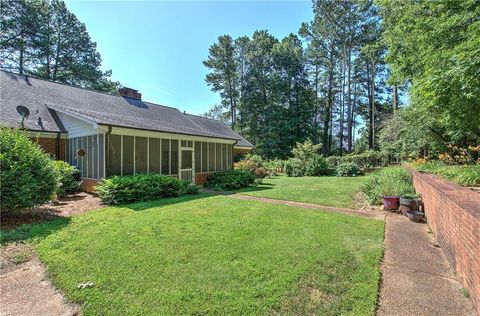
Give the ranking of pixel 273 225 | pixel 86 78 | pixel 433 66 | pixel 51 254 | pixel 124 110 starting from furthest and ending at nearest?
pixel 86 78, pixel 124 110, pixel 433 66, pixel 273 225, pixel 51 254

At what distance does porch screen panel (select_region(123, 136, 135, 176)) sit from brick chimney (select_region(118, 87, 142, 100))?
8.55 m

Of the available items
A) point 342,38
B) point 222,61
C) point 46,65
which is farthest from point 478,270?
point 222,61

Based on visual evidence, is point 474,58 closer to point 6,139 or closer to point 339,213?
point 339,213

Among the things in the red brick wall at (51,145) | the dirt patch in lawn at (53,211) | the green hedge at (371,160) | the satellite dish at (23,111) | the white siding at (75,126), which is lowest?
the dirt patch in lawn at (53,211)

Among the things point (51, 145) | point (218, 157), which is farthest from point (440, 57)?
point (51, 145)

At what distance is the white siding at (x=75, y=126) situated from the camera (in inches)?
395

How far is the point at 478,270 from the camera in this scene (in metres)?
2.61

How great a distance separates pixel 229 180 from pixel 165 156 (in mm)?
3494

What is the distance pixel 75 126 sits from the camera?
10898 millimetres

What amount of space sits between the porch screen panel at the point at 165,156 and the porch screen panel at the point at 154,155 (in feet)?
0.94

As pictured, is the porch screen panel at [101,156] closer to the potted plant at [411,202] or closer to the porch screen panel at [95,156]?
the porch screen panel at [95,156]

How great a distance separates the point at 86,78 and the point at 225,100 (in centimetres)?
1843

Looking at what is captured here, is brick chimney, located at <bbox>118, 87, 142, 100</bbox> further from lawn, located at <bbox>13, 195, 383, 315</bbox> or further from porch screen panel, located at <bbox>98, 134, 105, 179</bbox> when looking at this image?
lawn, located at <bbox>13, 195, 383, 315</bbox>

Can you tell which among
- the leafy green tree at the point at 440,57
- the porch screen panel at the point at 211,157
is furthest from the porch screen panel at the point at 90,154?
the leafy green tree at the point at 440,57
